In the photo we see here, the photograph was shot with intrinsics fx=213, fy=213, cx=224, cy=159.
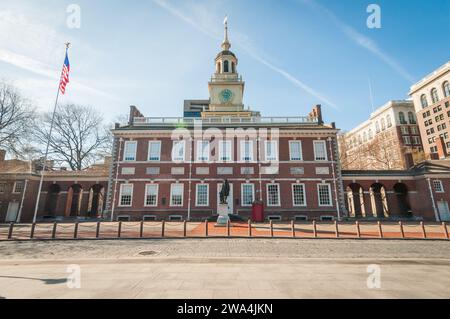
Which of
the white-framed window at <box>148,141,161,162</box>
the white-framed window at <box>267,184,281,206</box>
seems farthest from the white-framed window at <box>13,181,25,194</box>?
the white-framed window at <box>267,184,281,206</box>

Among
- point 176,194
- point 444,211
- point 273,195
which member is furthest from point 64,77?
point 444,211

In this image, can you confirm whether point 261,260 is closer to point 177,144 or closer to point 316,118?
point 177,144

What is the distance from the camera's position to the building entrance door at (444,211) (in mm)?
22641

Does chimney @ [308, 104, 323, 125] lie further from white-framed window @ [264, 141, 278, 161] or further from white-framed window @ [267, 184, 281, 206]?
white-framed window @ [267, 184, 281, 206]

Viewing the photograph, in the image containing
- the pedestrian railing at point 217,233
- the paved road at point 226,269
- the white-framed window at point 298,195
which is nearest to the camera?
the paved road at point 226,269

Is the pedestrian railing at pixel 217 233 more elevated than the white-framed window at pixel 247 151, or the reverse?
the white-framed window at pixel 247 151

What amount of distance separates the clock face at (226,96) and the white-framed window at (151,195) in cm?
1825

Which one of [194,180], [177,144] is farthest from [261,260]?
[177,144]

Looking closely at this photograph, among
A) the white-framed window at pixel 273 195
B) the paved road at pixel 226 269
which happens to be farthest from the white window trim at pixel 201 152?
the paved road at pixel 226 269

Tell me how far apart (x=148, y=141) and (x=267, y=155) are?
45.8 feet

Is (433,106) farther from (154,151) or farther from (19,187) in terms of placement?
(19,187)

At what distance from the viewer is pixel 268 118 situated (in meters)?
26.5

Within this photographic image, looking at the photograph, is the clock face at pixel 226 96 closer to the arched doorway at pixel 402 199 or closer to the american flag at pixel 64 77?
the american flag at pixel 64 77

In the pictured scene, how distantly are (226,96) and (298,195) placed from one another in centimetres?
1978
